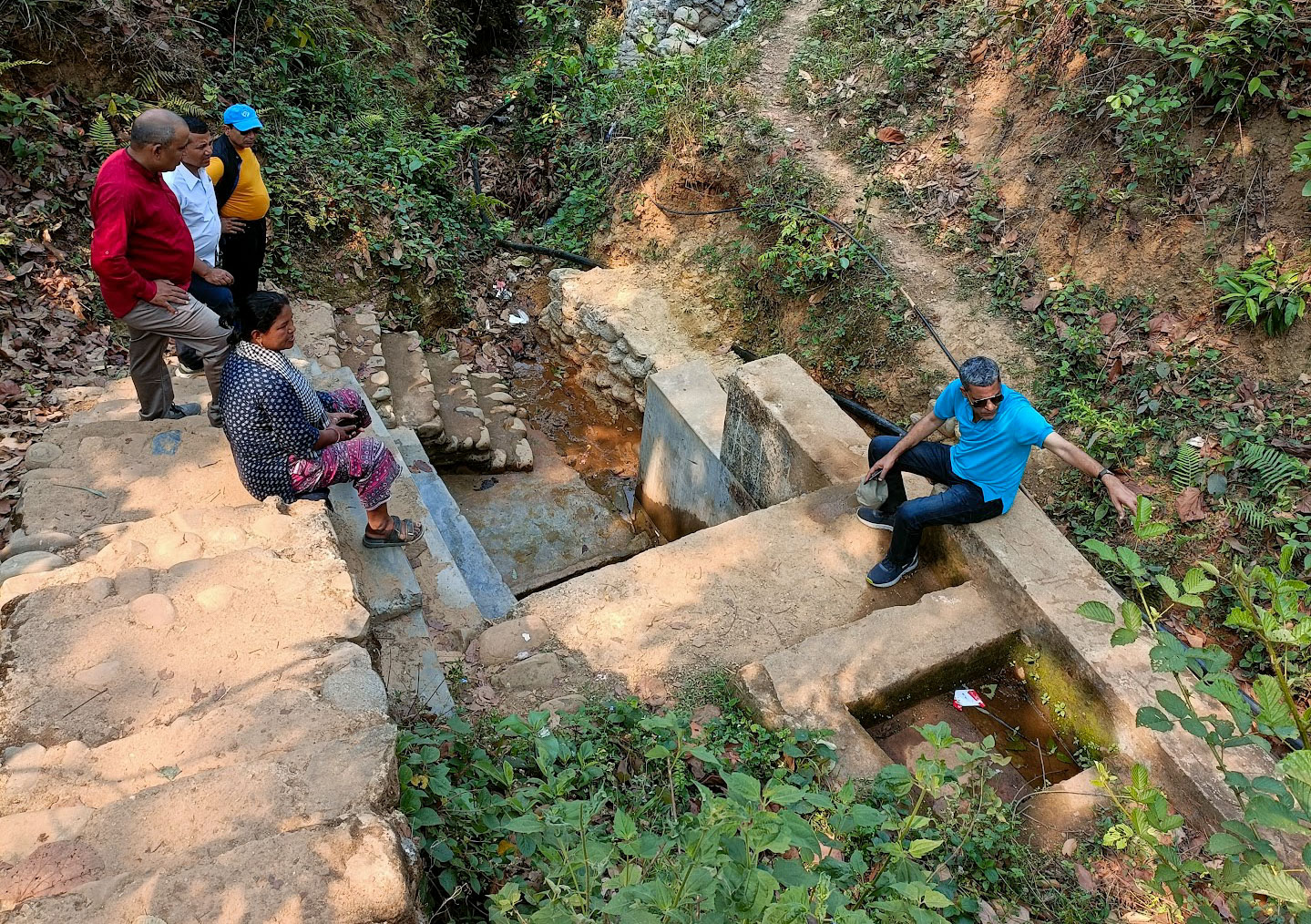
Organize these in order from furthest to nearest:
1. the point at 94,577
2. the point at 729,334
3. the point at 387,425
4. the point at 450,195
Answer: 1. the point at 450,195
2. the point at 729,334
3. the point at 387,425
4. the point at 94,577

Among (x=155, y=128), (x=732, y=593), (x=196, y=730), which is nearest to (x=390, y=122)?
(x=155, y=128)

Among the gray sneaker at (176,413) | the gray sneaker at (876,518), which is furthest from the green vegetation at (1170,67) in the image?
the gray sneaker at (176,413)

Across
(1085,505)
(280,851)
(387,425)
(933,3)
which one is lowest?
(387,425)

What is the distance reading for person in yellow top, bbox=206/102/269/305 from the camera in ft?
17.1

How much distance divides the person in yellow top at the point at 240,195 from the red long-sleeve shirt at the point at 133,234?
67 cm

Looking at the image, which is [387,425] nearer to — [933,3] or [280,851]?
[280,851]

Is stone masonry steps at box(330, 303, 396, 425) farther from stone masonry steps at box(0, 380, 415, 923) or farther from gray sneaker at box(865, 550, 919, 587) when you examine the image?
gray sneaker at box(865, 550, 919, 587)

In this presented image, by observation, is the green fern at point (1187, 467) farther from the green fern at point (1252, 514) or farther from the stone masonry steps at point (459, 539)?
the stone masonry steps at point (459, 539)

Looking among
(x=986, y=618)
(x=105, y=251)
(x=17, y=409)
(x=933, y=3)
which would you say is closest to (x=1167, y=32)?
(x=933, y=3)

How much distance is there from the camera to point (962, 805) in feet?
11.0

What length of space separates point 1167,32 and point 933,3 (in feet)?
10.2

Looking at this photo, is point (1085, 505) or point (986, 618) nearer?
point (986, 618)

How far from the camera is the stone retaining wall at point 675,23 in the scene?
10.5m

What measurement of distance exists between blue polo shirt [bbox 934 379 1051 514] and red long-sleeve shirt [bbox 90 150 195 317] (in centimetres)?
436
